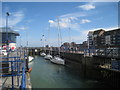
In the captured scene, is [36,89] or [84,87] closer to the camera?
[36,89]

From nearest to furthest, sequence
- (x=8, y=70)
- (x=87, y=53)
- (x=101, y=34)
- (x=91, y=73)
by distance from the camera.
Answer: (x=8, y=70) → (x=91, y=73) → (x=87, y=53) → (x=101, y=34)

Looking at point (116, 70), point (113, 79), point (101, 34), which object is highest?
point (101, 34)

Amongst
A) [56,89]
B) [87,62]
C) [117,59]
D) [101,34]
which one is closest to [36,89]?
[56,89]

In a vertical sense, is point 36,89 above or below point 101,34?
below

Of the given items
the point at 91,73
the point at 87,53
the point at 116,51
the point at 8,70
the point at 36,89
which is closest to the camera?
the point at 8,70

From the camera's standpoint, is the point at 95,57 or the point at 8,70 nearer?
the point at 8,70

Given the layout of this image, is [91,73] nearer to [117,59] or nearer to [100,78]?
[100,78]

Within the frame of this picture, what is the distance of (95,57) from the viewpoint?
18922 millimetres

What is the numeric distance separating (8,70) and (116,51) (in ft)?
37.6

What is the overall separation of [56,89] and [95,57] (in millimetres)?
8133

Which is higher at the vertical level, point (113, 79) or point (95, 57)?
point (95, 57)

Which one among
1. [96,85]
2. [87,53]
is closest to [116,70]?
[96,85]

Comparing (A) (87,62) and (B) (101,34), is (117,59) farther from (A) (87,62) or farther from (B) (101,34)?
(B) (101,34)

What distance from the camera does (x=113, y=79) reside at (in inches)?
532
